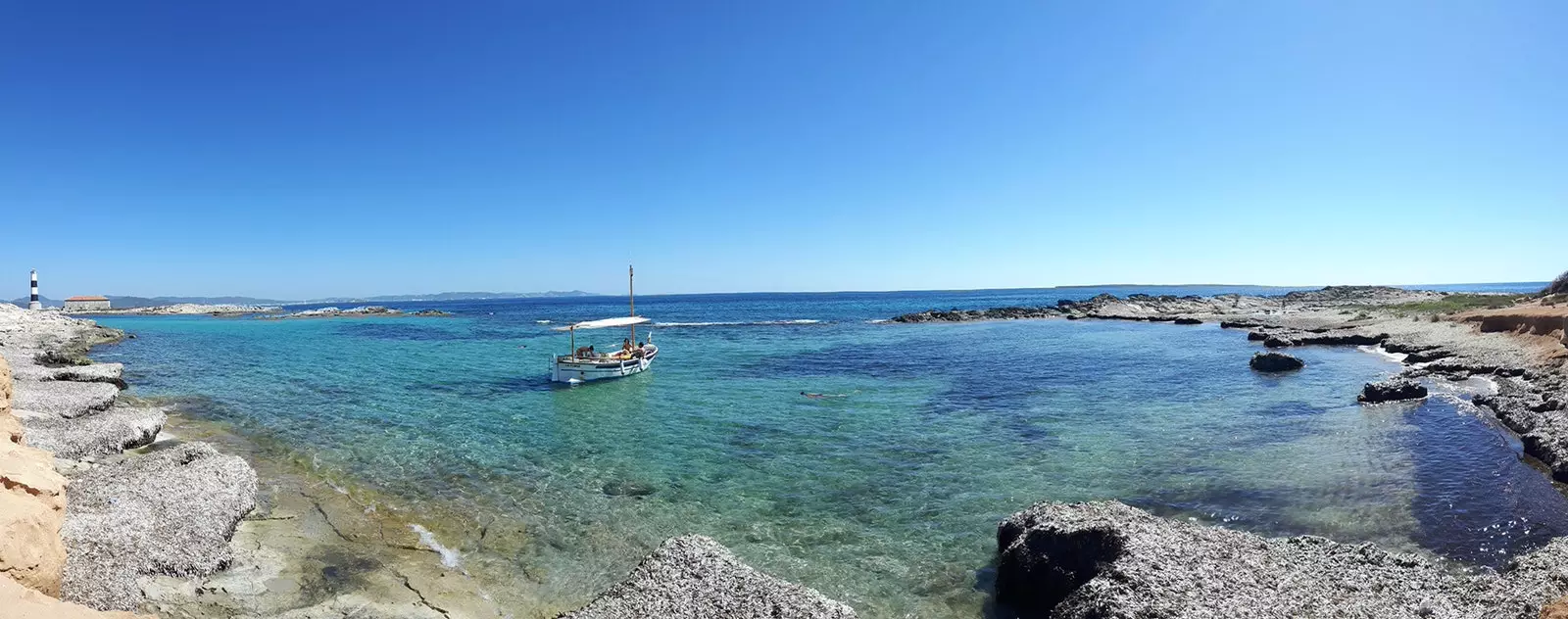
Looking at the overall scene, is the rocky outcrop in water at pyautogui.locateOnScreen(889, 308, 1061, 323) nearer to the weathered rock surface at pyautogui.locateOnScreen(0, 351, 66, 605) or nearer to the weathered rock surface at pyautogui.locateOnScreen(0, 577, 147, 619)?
the weathered rock surface at pyautogui.locateOnScreen(0, 351, 66, 605)

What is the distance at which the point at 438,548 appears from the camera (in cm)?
1152

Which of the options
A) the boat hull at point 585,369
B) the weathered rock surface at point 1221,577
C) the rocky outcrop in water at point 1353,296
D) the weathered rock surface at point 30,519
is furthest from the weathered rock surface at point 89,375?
the rocky outcrop in water at point 1353,296

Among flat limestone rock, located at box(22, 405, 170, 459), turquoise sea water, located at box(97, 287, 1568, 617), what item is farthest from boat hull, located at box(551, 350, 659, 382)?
flat limestone rock, located at box(22, 405, 170, 459)

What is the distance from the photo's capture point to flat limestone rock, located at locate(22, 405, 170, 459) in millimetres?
14680

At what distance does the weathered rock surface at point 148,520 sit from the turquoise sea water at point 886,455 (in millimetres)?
2996

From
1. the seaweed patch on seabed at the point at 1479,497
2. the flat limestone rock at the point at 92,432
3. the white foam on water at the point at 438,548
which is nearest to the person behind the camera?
the seaweed patch on seabed at the point at 1479,497

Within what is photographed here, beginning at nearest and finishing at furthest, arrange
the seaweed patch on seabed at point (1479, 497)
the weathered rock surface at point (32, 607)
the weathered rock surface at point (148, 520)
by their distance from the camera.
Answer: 1. the weathered rock surface at point (32, 607)
2. the weathered rock surface at point (148, 520)
3. the seaweed patch on seabed at point (1479, 497)

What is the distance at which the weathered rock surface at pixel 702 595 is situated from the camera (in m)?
7.72

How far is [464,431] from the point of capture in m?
20.4

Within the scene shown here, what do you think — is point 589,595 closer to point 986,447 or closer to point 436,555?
point 436,555

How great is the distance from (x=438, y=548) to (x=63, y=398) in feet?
56.3

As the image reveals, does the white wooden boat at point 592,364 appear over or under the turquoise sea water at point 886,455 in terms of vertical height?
over

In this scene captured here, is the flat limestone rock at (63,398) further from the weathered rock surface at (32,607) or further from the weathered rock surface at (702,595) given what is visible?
the weathered rock surface at (702,595)

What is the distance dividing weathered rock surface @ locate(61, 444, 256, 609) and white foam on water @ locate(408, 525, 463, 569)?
270cm
